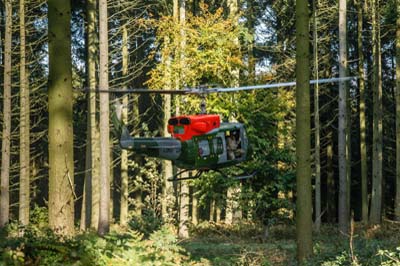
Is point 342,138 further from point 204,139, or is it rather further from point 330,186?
point 330,186

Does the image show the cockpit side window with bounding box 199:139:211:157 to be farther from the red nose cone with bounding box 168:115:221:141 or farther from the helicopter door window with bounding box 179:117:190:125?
the helicopter door window with bounding box 179:117:190:125

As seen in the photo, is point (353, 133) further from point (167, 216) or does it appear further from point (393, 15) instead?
point (167, 216)

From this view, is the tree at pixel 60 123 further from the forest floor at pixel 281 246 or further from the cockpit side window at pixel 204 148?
the cockpit side window at pixel 204 148

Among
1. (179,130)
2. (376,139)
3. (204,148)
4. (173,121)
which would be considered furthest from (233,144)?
(376,139)

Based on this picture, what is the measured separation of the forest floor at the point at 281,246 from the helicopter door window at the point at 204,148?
196 centimetres

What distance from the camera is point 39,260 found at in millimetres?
5414

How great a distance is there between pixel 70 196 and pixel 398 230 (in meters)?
12.2

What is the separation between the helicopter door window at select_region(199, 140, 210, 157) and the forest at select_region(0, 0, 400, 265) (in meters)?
A: 0.03

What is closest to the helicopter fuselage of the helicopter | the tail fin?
the helicopter

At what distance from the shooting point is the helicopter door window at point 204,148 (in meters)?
9.38

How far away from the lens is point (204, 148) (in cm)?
945

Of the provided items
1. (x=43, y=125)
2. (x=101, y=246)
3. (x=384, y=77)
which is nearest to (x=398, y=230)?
(x=101, y=246)

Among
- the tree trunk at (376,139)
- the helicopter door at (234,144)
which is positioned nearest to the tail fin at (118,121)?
the helicopter door at (234,144)

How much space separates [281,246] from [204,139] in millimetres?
3957
